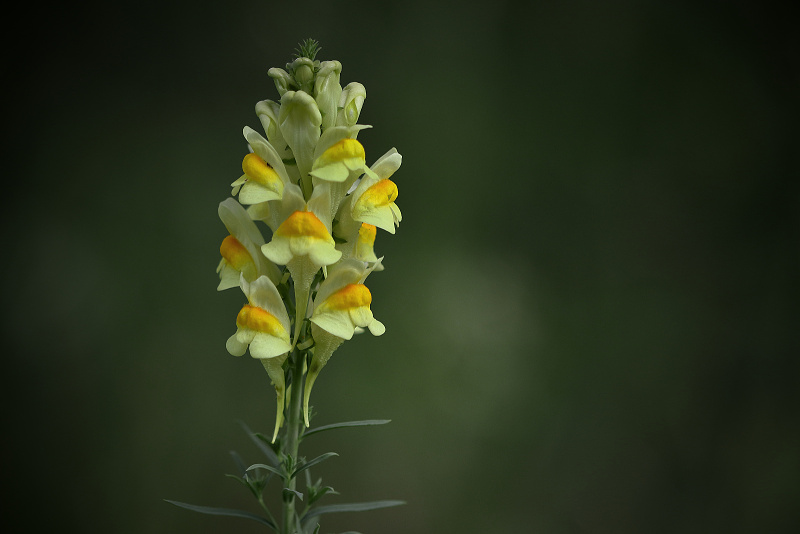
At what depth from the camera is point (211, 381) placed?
209cm

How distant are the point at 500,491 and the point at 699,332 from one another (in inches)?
39.0

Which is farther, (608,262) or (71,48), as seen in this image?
(608,262)

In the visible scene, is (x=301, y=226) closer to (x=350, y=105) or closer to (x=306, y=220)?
(x=306, y=220)

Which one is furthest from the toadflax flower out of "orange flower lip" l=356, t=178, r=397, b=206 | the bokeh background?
the bokeh background

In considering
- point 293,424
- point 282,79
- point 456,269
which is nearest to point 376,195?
point 282,79

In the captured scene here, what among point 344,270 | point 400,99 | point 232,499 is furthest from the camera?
point 400,99

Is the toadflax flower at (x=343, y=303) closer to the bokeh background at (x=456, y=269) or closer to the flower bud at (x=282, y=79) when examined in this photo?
the flower bud at (x=282, y=79)

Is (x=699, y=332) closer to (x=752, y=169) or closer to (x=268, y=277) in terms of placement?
(x=752, y=169)

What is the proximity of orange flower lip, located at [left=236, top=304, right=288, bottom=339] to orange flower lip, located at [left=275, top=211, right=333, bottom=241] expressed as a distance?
0.13 m

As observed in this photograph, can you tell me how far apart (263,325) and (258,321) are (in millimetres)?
10

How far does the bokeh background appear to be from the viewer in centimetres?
196

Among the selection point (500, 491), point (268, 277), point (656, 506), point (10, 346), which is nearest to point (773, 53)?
point (656, 506)

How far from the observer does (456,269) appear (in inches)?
88.4

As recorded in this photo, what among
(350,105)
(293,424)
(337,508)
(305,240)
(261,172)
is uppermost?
(350,105)
